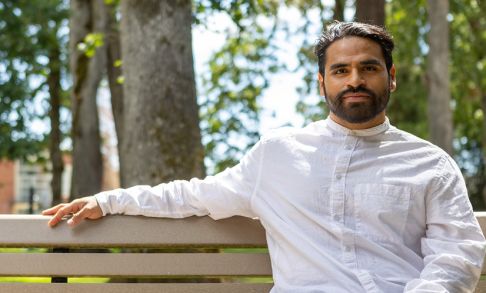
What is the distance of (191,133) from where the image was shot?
20.2 feet

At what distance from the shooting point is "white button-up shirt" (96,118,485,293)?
322 cm

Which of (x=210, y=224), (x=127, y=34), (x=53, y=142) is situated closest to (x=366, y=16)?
(x=127, y=34)

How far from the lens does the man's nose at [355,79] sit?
11.2 feet

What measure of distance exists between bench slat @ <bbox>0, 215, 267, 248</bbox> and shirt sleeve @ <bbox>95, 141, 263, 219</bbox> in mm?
47

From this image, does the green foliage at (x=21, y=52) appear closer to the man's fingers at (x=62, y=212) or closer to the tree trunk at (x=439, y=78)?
the tree trunk at (x=439, y=78)

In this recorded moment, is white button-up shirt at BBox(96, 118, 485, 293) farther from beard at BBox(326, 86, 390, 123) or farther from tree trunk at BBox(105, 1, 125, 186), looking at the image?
tree trunk at BBox(105, 1, 125, 186)

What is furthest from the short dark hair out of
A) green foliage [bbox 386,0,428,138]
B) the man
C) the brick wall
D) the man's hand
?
the brick wall

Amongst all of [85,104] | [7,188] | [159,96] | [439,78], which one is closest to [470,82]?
[439,78]

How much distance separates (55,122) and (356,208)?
19.0 meters

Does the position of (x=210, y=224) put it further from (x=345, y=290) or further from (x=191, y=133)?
(x=191, y=133)

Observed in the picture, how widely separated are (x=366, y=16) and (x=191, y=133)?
9.53 ft

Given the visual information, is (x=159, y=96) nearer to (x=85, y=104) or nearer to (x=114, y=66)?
(x=114, y=66)

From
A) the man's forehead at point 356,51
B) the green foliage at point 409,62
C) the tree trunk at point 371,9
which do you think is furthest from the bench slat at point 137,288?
the green foliage at point 409,62

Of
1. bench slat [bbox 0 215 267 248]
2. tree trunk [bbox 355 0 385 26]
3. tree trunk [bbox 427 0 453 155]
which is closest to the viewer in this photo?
bench slat [bbox 0 215 267 248]
